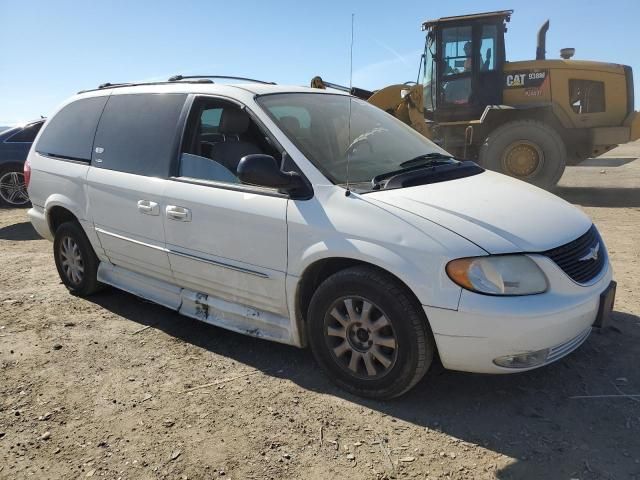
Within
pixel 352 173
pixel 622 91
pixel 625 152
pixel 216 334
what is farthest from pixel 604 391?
pixel 625 152

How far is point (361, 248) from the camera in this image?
2.64m

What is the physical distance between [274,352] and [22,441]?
Answer: 1504 millimetres

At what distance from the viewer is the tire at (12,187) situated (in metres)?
9.30

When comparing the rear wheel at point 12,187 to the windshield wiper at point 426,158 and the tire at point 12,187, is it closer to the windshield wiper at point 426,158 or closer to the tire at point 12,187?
the tire at point 12,187

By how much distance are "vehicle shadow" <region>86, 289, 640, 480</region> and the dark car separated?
7454 millimetres

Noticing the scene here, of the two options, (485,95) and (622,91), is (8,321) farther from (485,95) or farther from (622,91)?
(622,91)

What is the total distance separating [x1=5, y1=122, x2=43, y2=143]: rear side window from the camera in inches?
366

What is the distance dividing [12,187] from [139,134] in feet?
23.1

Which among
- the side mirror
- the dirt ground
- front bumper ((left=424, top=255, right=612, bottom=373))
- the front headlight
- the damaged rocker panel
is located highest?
the side mirror

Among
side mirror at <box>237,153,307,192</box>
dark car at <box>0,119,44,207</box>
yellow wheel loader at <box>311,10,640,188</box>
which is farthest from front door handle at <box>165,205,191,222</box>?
dark car at <box>0,119,44,207</box>

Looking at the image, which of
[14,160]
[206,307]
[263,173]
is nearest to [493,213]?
[263,173]

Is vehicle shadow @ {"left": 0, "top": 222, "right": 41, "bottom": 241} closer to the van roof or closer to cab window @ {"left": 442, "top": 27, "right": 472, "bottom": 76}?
the van roof

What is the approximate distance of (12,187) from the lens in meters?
9.41

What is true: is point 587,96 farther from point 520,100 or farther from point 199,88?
point 199,88
